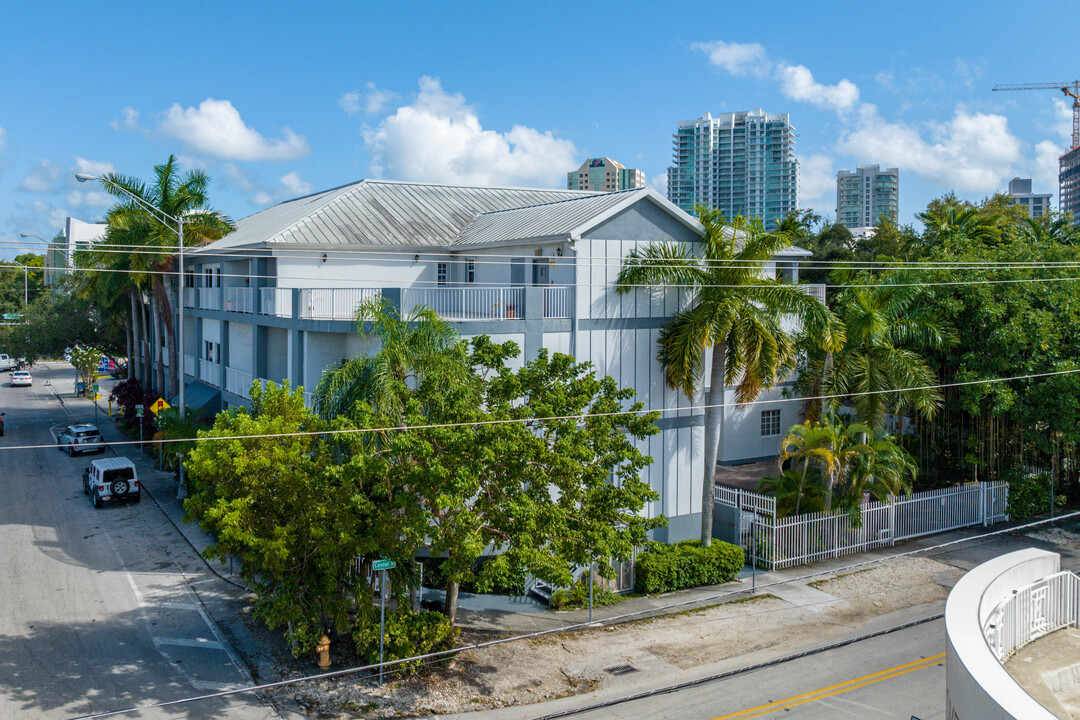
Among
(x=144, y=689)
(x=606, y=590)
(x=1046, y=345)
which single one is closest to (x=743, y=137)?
(x=1046, y=345)

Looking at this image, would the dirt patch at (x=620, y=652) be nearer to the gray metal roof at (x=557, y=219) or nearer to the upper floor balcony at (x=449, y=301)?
the upper floor balcony at (x=449, y=301)

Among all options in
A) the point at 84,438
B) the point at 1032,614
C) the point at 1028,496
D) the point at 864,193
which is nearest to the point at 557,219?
the point at 1032,614

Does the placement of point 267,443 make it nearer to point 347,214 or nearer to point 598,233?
point 598,233

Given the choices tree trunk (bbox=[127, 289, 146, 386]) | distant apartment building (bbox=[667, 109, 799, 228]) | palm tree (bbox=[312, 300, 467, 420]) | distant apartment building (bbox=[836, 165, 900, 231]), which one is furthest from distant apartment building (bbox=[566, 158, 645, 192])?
palm tree (bbox=[312, 300, 467, 420])

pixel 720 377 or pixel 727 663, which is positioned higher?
pixel 720 377

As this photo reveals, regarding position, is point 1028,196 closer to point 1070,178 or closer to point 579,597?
point 1070,178

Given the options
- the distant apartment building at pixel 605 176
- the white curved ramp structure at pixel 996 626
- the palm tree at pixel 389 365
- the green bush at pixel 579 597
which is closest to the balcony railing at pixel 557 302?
the palm tree at pixel 389 365

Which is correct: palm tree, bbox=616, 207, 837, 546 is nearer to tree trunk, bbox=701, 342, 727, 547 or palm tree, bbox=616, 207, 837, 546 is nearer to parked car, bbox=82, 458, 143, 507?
tree trunk, bbox=701, 342, 727, 547
